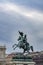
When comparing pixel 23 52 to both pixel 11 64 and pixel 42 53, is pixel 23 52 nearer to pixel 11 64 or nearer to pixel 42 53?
pixel 11 64

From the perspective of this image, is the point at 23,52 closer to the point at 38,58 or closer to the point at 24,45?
the point at 24,45

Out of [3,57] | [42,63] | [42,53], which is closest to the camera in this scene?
[3,57]

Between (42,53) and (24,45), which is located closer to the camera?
(24,45)

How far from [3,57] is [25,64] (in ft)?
12.9

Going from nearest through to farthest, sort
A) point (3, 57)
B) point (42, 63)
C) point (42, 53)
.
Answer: point (3, 57)
point (42, 63)
point (42, 53)

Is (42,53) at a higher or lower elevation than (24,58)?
higher

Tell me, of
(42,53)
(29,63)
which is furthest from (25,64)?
(42,53)

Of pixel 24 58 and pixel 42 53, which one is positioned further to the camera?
pixel 42 53

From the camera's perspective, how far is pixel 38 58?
111m

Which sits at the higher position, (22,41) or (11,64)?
(22,41)

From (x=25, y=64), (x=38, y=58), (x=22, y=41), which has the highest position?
(x=38, y=58)

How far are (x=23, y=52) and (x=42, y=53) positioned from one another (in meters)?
55.1

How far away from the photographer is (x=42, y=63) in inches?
4272

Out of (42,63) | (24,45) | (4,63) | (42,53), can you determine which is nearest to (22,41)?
(24,45)
